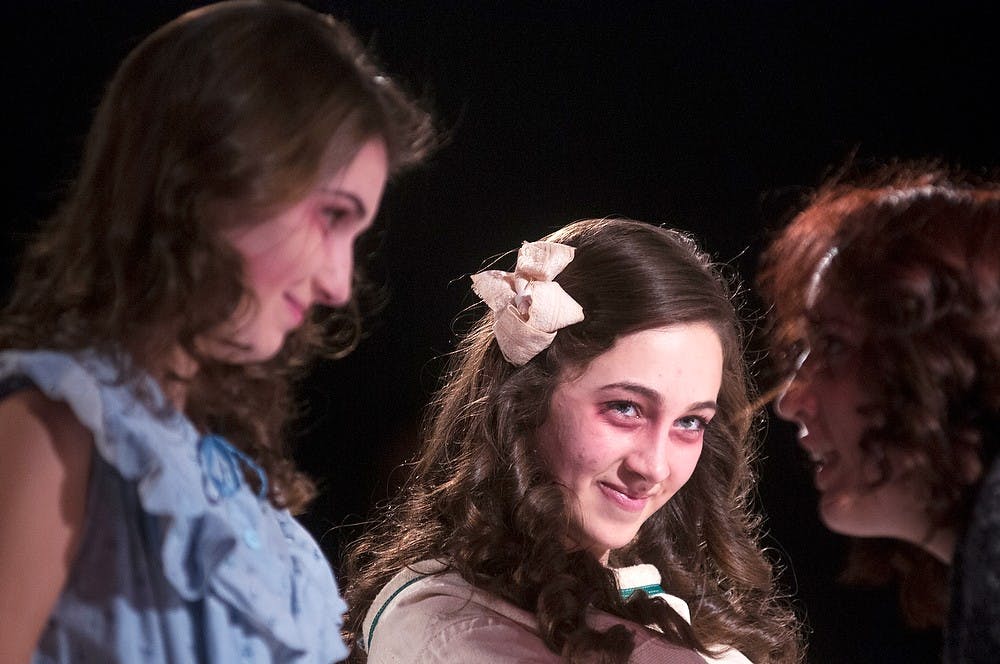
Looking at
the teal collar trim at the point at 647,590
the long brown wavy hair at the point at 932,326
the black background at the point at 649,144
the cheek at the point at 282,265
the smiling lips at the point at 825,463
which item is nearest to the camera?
the cheek at the point at 282,265

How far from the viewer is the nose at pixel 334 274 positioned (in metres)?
1.25

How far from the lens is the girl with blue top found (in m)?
1.13

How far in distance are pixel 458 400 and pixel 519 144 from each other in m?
0.75

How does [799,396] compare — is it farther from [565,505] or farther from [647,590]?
[647,590]

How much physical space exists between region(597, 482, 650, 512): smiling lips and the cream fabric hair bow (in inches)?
10.0

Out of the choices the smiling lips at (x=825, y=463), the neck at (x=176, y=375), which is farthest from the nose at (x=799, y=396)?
the neck at (x=176, y=375)

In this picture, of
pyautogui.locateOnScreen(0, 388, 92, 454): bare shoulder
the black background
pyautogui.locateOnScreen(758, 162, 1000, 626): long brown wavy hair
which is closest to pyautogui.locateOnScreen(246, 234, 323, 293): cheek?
pyautogui.locateOnScreen(0, 388, 92, 454): bare shoulder

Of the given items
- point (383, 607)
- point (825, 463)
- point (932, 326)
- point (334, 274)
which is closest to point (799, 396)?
point (825, 463)

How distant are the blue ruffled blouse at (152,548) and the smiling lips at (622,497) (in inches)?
29.6

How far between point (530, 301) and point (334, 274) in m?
0.72

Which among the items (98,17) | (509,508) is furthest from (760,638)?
(98,17)

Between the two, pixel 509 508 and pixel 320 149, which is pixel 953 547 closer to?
pixel 509 508

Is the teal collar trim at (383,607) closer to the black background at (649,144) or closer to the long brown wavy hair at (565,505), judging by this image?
the long brown wavy hair at (565,505)

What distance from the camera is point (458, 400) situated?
2113mm
